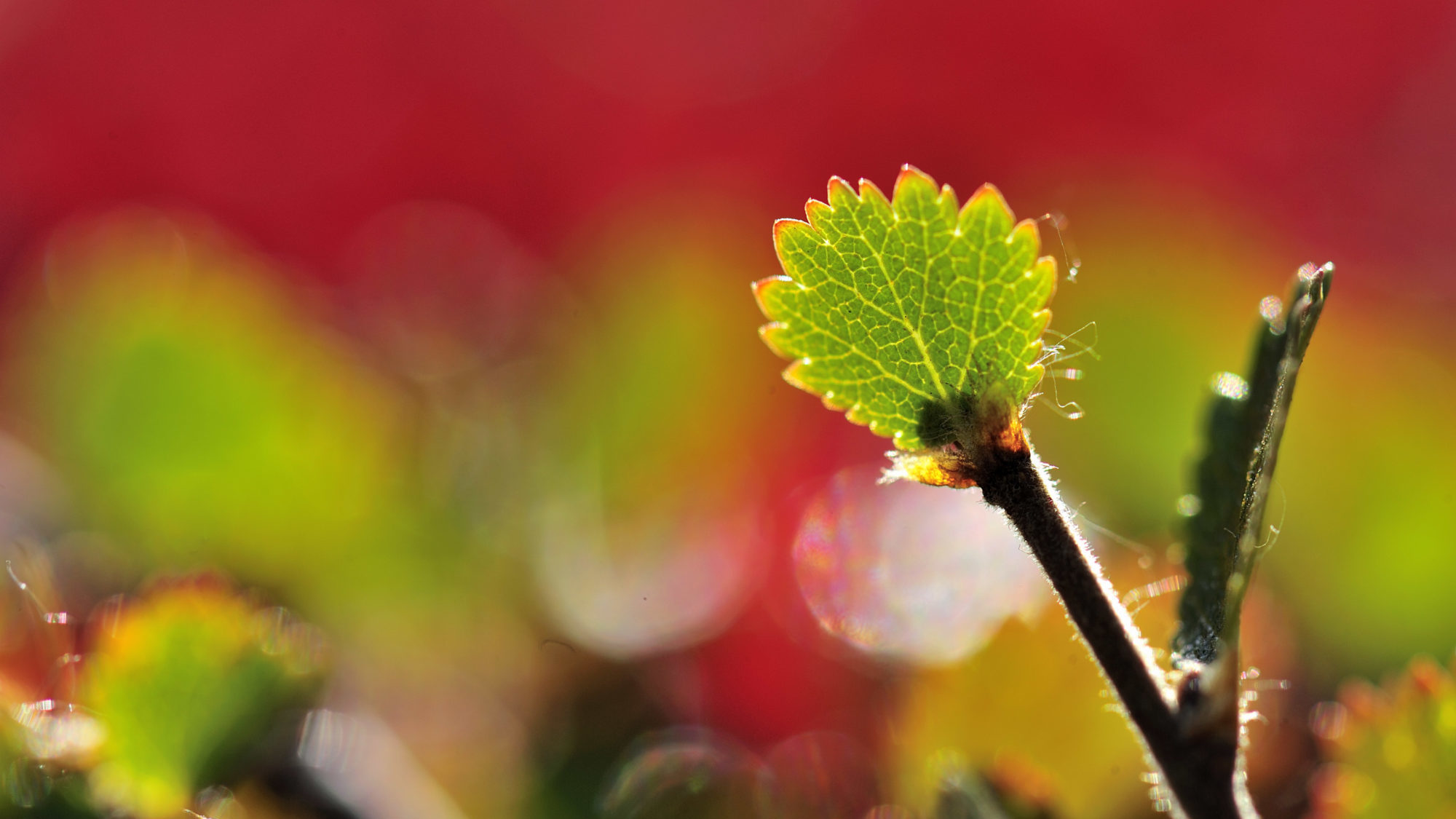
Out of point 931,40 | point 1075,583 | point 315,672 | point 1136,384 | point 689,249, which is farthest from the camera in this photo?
point 931,40

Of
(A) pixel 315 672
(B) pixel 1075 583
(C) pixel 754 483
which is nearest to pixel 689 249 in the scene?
(C) pixel 754 483

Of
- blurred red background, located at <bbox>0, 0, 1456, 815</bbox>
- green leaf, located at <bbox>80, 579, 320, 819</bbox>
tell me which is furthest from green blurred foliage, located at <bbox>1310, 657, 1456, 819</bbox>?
green leaf, located at <bbox>80, 579, 320, 819</bbox>

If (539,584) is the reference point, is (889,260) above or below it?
above

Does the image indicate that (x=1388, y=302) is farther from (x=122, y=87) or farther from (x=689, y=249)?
(x=122, y=87)

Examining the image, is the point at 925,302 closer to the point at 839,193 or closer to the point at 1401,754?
the point at 839,193

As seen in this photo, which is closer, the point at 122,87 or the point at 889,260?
the point at 889,260

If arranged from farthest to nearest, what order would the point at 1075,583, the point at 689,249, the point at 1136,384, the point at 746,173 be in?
the point at 746,173 < the point at 689,249 < the point at 1136,384 < the point at 1075,583
